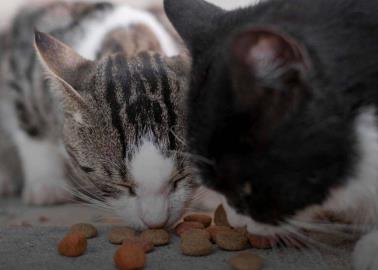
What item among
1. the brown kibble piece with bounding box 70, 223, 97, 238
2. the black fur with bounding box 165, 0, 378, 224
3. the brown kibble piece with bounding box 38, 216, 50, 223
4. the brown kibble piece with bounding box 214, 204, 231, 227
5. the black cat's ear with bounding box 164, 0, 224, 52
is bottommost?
the brown kibble piece with bounding box 38, 216, 50, 223

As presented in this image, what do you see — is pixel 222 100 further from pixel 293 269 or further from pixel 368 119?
pixel 293 269

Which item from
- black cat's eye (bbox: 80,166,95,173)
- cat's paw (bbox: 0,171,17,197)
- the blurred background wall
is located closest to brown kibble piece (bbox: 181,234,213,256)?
black cat's eye (bbox: 80,166,95,173)

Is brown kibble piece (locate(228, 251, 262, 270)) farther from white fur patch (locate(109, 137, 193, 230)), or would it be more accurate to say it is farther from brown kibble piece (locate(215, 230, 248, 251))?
white fur patch (locate(109, 137, 193, 230))

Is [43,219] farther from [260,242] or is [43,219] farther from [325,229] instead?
[325,229]

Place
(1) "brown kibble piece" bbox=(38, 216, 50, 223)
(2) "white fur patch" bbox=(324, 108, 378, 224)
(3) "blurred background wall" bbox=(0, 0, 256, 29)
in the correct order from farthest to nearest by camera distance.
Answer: (3) "blurred background wall" bbox=(0, 0, 256, 29)
(1) "brown kibble piece" bbox=(38, 216, 50, 223)
(2) "white fur patch" bbox=(324, 108, 378, 224)

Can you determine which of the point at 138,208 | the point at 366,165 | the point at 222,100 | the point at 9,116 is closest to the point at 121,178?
the point at 138,208

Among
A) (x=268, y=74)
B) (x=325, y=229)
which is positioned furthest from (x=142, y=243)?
(x=268, y=74)

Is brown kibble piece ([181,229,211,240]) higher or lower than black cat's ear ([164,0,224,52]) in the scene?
lower
